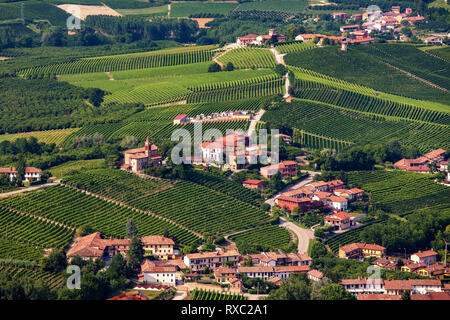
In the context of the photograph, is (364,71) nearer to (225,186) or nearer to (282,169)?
(282,169)

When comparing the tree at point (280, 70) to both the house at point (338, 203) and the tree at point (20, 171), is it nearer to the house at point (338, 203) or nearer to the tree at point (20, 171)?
the house at point (338, 203)

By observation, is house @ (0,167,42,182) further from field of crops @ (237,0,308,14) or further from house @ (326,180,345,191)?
field of crops @ (237,0,308,14)

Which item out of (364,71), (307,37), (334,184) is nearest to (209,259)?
(334,184)

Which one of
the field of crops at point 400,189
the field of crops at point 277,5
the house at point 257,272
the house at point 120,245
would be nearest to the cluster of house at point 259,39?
the field of crops at point 277,5

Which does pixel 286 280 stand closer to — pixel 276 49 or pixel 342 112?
pixel 342 112

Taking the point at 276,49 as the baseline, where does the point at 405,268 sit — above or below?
below

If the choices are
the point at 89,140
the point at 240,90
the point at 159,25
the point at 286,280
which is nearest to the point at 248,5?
the point at 159,25
